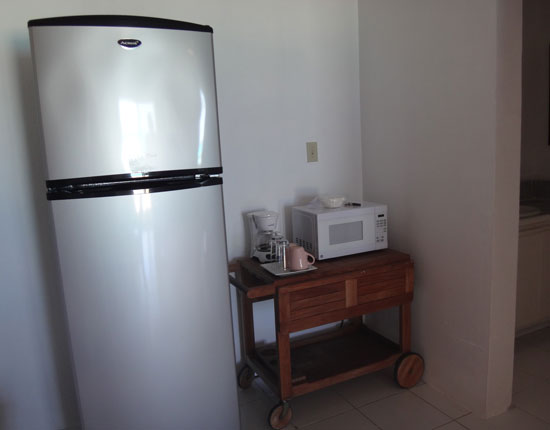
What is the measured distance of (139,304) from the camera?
1448mm

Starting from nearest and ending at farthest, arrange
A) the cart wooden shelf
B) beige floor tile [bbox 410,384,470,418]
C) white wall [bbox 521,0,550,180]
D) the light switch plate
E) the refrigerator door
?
the refrigerator door → the cart wooden shelf → beige floor tile [bbox 410,384,470,418] → the light switch plate → white wall [bbox 521,0,550,180]

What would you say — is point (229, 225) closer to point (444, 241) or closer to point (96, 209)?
point (96, 209)

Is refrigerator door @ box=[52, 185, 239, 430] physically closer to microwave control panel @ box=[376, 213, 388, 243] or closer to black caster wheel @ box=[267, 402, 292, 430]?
black caster wheel @ box=[267, 402, 292, 430]

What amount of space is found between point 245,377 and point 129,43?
1691mm

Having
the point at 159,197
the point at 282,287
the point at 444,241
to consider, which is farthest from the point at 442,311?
the point at 159,197

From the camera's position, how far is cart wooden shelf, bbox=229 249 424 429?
1816 mm

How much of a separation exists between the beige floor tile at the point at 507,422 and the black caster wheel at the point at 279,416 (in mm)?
769

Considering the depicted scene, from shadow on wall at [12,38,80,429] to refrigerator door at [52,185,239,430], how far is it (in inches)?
12.8

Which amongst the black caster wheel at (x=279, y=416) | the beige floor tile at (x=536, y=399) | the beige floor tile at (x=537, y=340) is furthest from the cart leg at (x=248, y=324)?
the beige floor tile at (x=537, y=340)

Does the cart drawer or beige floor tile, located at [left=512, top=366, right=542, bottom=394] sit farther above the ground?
the cart drawer

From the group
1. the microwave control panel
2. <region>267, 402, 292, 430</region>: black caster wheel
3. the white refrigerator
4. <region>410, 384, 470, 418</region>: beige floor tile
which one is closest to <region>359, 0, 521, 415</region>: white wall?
<region>410, 384, 470, 418</region>: beige floor tile

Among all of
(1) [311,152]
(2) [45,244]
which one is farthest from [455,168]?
(2) [45,244]

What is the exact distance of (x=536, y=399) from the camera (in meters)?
2.01

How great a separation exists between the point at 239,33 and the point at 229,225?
955mm
